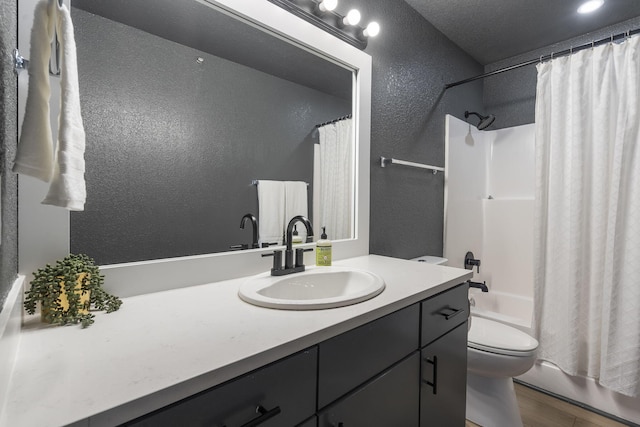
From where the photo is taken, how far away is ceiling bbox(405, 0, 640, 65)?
73.4 inches

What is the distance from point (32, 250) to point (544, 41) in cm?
316

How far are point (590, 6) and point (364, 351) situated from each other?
2478 millimetres

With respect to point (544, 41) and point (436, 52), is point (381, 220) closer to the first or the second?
point (436, 52)

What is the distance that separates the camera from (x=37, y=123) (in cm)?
51

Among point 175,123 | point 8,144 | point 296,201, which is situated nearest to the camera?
point 8,144

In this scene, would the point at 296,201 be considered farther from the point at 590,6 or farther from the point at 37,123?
the point at 590,6

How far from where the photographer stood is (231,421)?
0.54 meters

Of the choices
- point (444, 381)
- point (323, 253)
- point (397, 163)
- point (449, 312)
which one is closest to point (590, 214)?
point (397, 163)

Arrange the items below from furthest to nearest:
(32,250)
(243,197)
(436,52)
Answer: (436,52) < (243,197) < (32,250)

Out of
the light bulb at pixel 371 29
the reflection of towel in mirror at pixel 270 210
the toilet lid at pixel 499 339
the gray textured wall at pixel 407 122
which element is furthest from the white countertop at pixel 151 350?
the light bulb at pixel 371 29

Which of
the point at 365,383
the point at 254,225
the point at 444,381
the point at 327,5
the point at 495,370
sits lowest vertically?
the point at 495,370

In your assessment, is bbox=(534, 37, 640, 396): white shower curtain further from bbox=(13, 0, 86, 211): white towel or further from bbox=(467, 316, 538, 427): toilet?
bbox=(13, 0, 86, 211): white towel

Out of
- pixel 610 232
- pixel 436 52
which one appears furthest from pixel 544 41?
pixel 610 232


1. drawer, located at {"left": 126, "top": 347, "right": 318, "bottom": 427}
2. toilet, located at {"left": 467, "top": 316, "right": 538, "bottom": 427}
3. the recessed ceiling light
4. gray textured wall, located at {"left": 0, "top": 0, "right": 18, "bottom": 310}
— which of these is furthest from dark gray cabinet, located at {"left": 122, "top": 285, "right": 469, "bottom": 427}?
the recessed ceiling light
